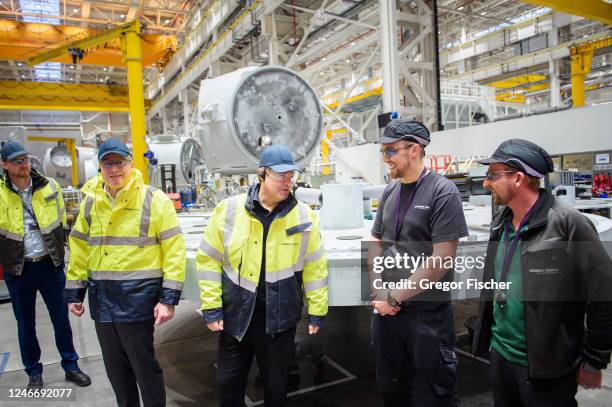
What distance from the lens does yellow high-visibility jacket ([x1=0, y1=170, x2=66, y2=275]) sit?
10.2 feet

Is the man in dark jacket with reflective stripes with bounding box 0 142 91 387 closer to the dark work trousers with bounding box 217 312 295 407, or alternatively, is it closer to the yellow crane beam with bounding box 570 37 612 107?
the dark work trousers with bounding box 217 312 295 407

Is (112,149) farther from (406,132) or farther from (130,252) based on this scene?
(406,132)

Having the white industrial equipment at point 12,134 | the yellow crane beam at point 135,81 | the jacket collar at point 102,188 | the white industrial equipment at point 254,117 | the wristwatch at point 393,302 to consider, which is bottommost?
the wristwatch at point 393,302

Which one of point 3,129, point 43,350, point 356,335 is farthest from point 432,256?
point 3,129

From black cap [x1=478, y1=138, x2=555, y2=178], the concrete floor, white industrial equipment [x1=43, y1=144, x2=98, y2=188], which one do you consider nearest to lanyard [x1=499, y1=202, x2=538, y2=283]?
black cap [x1=478, y1=138, x2=555, y2=178]

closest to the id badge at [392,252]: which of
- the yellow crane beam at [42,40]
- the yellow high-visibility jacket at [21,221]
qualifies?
the yellow high-visibility jacket at [21,221]

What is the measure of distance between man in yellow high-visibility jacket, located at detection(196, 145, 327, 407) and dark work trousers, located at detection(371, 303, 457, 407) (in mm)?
467

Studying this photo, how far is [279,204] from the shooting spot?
2234mm

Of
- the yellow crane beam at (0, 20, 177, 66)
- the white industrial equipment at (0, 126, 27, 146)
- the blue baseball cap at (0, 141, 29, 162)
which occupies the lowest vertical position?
the blue baseball cap at (0, 141, 29, 162)

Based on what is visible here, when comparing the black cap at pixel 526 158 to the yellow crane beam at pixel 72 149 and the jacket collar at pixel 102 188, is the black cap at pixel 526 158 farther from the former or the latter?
the yellow crane beam at pixel 72 149

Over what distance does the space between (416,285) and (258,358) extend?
88cm

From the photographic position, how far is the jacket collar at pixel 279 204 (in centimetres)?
216

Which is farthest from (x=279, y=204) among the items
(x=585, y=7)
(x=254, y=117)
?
(x=585, y=7)

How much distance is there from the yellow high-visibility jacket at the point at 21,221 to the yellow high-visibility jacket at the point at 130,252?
0.98 metres
